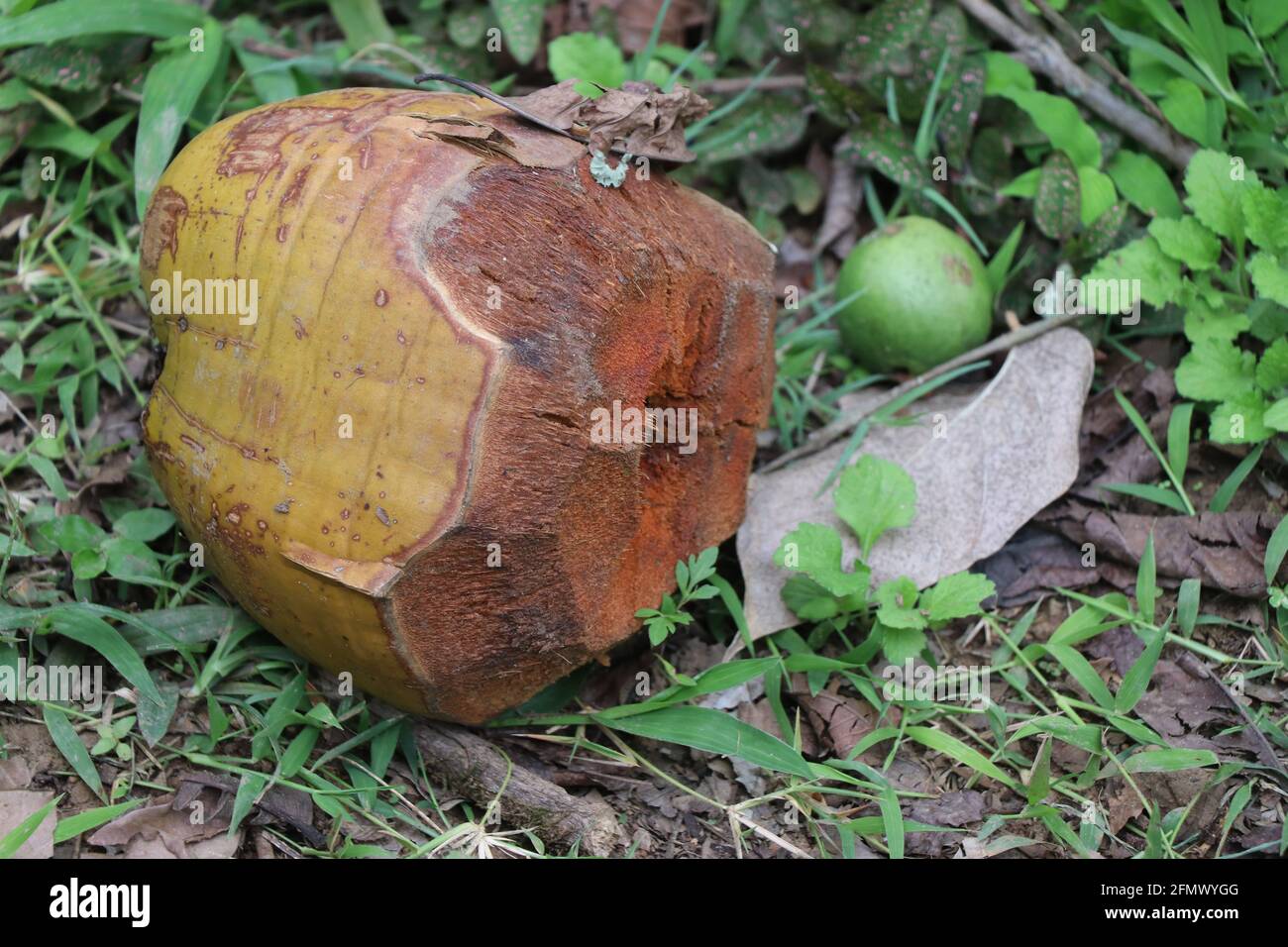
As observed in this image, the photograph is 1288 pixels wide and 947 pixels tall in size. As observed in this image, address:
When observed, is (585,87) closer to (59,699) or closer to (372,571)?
(372,571)

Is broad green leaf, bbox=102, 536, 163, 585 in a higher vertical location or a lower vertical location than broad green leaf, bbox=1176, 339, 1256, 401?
lower

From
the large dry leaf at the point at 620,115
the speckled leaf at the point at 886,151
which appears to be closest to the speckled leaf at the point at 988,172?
the speckled leaf at the point at 886,151

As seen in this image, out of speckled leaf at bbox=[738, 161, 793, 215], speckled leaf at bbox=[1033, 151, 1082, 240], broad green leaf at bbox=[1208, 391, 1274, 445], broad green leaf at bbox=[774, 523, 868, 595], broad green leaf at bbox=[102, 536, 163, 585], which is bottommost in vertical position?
broad green leaf at bbox=[102, 536, 163, 585]

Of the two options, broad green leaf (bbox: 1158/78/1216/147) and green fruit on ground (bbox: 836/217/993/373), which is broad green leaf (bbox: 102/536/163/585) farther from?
broad green leaf (bbox: 1158/78/1216/147)

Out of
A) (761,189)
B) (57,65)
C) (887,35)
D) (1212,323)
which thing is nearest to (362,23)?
(57,65)

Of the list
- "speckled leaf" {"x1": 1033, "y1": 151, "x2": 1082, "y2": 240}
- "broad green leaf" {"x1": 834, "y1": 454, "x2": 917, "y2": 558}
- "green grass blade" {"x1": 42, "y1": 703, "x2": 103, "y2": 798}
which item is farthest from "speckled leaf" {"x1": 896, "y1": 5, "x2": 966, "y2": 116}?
"green grass blade" {"x1": 42, "y1": 703, "x2": 103, "y2": 798}

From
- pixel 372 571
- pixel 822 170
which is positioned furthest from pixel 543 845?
pixel 822 170

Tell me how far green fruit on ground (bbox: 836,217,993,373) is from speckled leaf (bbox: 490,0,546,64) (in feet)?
4.17

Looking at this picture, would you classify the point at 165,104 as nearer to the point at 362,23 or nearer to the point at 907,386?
the point at 362,23

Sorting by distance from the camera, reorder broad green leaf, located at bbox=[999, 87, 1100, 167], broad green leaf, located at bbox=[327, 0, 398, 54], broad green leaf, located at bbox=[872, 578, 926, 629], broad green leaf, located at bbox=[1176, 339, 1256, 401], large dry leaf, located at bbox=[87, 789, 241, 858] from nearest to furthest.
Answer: large dry leaf, located at bbox=[87, 789, 241, 858]
broad green leaf, located at bbox=[872, 578, 926, 629]
broad green leaf, located at bbox=[1176, 339, 1256, 401]
broad green leaf, located at bbox=[999, 87, 1100, 167]
broad green leaf, located at bbox=[327, 0, 398, 54]

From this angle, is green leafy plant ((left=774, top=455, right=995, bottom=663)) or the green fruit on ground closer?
green leafy plant ((left=774, top=455, right=995, bottom=663))

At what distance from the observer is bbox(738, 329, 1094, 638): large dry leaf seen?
10.5 feet

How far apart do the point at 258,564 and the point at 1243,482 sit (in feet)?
8.73

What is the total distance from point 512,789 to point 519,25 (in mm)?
2458
